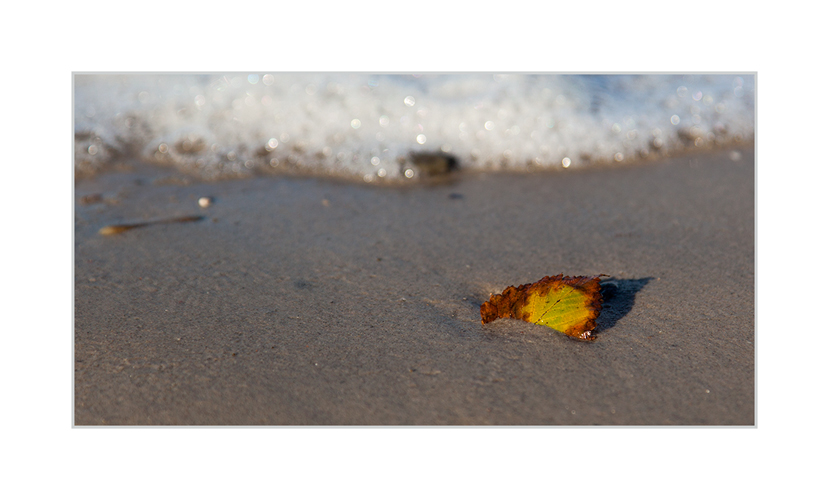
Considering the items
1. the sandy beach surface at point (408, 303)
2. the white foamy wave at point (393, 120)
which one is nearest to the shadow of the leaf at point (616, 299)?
the sandy beach surface at point (408, 303)

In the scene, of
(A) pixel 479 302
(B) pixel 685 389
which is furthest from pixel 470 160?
(B) pixel 685 389

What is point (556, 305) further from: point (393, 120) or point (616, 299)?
point (393, 120)

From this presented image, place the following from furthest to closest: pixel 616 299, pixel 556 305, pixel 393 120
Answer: pixel 393 120, pixel 616 299, pixel 556 305

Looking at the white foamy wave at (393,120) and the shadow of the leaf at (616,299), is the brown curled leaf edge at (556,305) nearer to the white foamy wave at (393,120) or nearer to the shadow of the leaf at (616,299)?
the shadow of the leaf at (616,299)

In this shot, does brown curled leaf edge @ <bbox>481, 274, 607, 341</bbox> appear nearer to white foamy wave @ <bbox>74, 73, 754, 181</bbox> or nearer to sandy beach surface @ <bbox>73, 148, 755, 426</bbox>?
Result: sandy beach surface @ <bbox>73, 148, 755, 426</bbox>

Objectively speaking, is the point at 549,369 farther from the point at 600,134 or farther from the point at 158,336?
the point at 600,134

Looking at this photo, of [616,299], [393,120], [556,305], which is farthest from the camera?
[393,120]

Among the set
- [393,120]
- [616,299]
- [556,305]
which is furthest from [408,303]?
[393,120]
